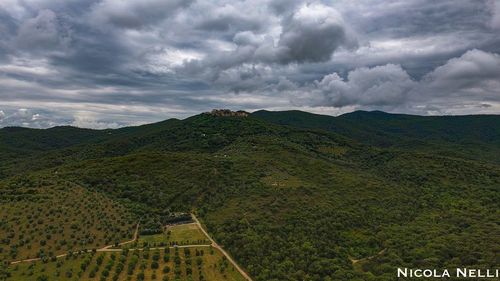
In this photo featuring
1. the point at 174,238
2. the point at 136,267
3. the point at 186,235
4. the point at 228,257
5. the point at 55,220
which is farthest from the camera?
the point at 186,235

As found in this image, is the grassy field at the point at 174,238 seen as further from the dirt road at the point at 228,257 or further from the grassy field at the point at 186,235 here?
the dirt road at the point at 228,257

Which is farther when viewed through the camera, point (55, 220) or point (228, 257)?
point (55, 220)

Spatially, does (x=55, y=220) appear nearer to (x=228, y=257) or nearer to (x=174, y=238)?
(x=174, y=238)

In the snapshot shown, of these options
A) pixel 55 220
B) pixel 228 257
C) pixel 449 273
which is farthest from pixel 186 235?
pixel 449 273

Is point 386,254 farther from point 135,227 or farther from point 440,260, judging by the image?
point 135,227

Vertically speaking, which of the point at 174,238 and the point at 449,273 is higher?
the point at 174,238

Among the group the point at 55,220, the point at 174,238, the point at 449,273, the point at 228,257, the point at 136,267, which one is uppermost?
the point at 55,220

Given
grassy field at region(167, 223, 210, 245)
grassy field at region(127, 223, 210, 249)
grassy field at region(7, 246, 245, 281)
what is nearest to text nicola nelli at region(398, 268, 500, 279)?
grassy field at region(7, 246, 245, 281)
